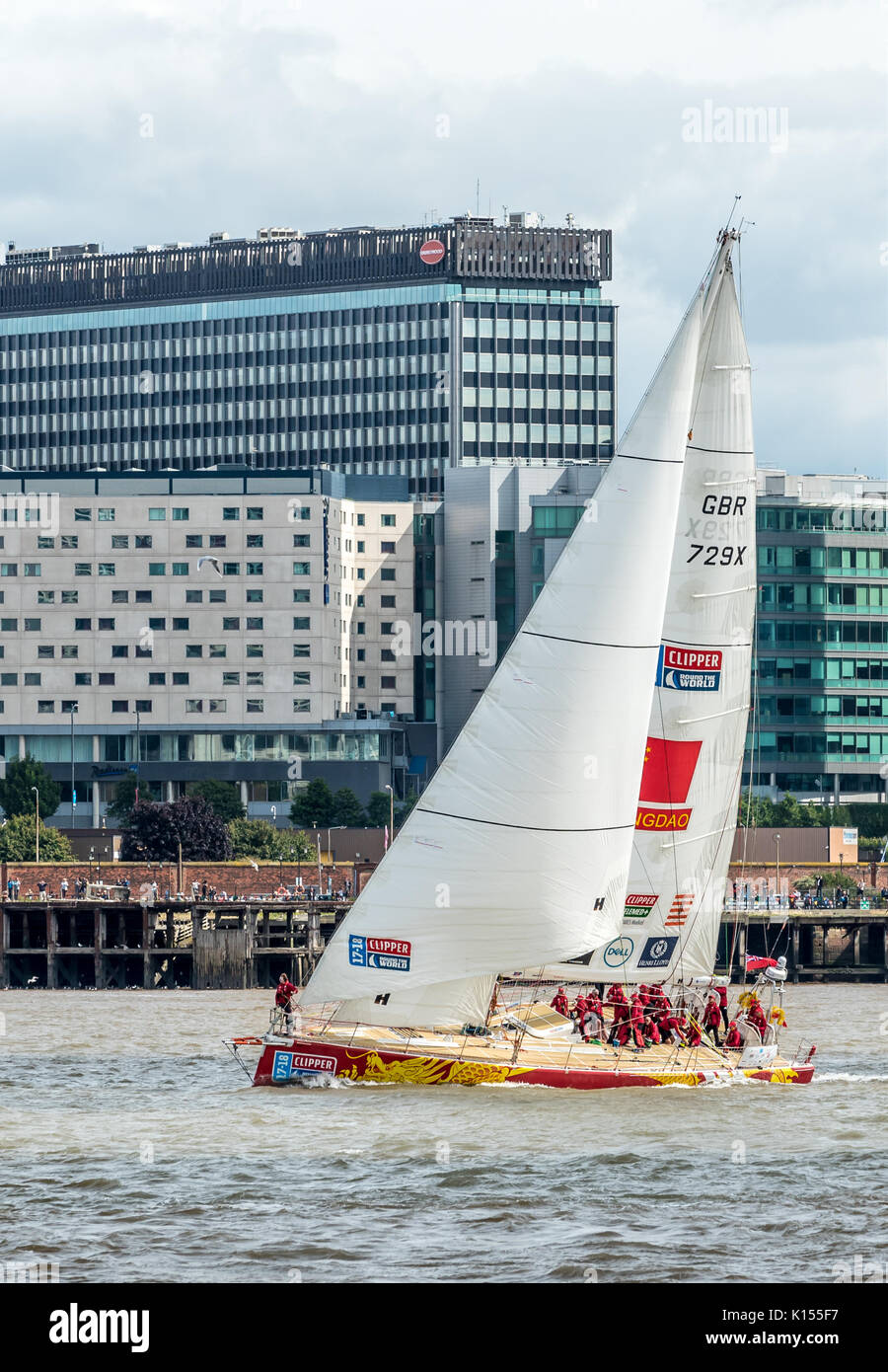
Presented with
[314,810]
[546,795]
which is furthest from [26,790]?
[546,795]

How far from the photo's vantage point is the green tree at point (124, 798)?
151750 millimetres

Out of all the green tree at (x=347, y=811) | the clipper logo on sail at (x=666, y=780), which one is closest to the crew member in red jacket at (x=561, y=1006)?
the clipper logo on sail at (x=666, y=780)

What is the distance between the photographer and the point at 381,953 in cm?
4594

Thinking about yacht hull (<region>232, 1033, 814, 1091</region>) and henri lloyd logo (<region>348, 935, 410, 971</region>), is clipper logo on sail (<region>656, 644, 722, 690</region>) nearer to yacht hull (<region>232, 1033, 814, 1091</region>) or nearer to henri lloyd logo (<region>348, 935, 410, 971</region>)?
yacht hull (<region>232, 1033, 814, 1091</region>)

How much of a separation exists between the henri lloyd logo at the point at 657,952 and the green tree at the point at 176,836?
80.0 meters

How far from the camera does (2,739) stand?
175 meters

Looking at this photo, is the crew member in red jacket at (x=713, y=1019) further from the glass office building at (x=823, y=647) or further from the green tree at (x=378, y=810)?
the glass office building at (x=823, y=647)

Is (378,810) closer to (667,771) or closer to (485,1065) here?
(667,771)

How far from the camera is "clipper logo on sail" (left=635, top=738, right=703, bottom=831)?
4891 cm

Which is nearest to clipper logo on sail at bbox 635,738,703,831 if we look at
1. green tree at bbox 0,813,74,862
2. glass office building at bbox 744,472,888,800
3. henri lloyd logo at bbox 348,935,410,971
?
henri lloyd logo at bbox 348,935,410,971

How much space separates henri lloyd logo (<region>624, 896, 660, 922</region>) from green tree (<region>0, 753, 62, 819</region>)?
9976 cm

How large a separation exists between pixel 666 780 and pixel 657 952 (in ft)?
11.8
